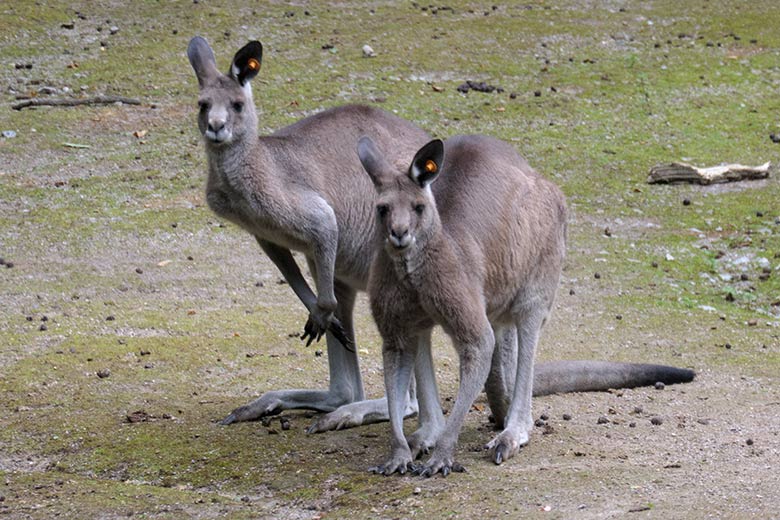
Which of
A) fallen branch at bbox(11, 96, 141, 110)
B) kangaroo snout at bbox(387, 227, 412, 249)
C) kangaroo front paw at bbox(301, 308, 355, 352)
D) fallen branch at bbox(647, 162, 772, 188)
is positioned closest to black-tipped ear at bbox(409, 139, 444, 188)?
kangaroo snout at bbox(387, 227, 412, 249)

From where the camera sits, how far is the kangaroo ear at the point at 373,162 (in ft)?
15.9

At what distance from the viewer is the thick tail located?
6164 millimetres

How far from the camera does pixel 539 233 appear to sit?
5488 millimetres

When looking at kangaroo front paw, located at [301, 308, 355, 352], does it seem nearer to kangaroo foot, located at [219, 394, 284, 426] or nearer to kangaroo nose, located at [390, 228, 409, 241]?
kangaroo foot, located at [219, 394, 284, 426]

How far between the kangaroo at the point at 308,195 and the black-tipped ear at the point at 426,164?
0.81 m

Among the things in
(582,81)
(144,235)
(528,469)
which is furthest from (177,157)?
(528,469)

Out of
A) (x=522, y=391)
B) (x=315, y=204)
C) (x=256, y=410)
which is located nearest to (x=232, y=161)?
(x=315, y=204)

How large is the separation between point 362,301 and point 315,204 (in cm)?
324

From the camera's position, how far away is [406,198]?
15.6ft

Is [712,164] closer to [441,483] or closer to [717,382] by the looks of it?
[717,382]

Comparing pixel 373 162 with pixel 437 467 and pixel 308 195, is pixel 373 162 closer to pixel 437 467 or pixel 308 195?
pixel 308 195

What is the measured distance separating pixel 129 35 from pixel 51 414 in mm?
8604

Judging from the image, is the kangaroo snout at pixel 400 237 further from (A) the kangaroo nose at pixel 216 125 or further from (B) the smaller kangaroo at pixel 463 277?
(A) the kangaroo nose at pixel 216 125

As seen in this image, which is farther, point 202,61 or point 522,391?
point 202,61
